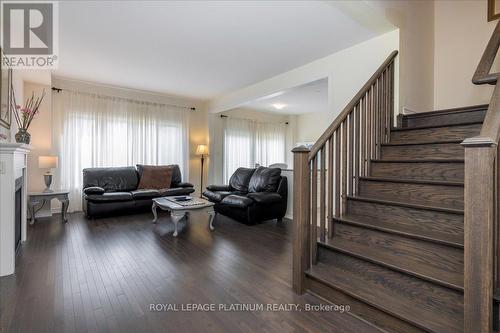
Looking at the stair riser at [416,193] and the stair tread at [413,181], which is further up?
the stair tread at [413,181]

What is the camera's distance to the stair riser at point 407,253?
1572 millimetres

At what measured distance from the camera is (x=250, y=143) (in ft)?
24.3

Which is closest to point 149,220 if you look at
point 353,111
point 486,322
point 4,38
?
point 4,38

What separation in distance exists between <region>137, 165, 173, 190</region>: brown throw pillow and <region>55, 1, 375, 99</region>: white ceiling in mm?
1874

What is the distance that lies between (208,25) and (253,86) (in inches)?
90.1

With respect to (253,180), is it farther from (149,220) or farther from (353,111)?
(353,111)

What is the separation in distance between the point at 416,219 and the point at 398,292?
0.59 meters

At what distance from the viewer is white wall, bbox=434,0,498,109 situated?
2.99 metres

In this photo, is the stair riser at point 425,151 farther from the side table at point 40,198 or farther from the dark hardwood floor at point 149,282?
the side table at point 40,198

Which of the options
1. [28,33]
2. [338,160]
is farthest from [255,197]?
[28,33]

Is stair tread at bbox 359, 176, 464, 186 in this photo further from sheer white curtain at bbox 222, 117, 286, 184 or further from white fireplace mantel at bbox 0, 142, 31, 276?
sheer white curtain at bbox 222, 117, 286, 184

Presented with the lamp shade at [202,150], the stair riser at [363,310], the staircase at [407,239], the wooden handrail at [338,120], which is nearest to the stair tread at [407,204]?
the staircase at [407,239]

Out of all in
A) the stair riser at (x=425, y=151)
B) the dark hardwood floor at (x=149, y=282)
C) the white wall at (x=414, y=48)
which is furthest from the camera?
the white wall at (x=414, y=48)

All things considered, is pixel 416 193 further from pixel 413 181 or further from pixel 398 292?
pixel 398 292
